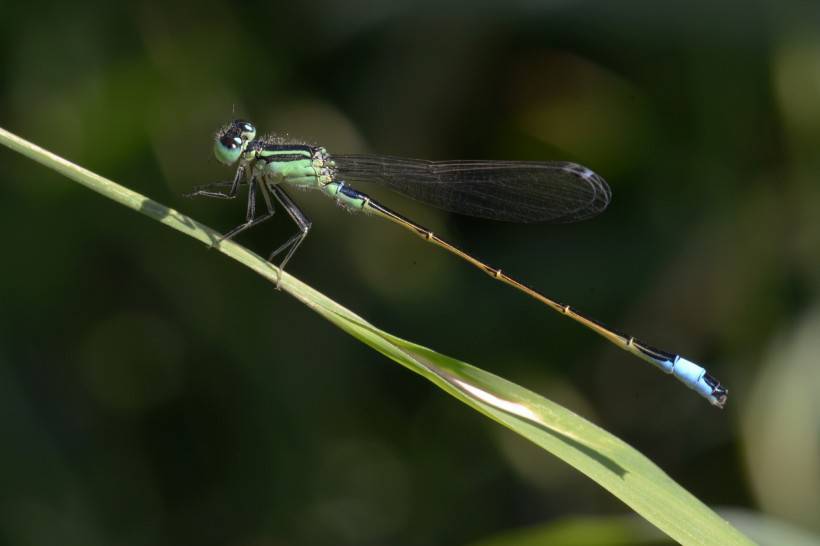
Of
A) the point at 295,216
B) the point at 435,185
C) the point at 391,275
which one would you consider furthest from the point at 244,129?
the point at 391,275

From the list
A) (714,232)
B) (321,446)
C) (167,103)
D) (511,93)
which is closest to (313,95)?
(167,103)

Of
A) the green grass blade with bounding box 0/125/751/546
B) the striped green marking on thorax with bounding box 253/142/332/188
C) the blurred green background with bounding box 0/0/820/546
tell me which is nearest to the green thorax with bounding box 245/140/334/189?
the striped green marking on thorax with bounding box 253/142/332/188

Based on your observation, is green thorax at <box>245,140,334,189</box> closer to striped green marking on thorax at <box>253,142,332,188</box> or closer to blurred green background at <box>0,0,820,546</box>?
striped green marking on thorax at <box>253,142,332,188</box>

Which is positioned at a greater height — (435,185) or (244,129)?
(435,185)

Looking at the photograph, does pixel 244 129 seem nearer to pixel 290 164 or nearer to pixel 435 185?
pixel 290 164

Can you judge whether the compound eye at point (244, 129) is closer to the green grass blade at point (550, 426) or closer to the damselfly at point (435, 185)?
the damselfly at point (435, 185)

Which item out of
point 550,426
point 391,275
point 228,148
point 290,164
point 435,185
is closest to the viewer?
point 550,426

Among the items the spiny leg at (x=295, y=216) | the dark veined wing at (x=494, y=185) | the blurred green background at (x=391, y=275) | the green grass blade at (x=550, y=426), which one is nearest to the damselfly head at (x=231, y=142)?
the spiny leg at (x=295, y=216)
